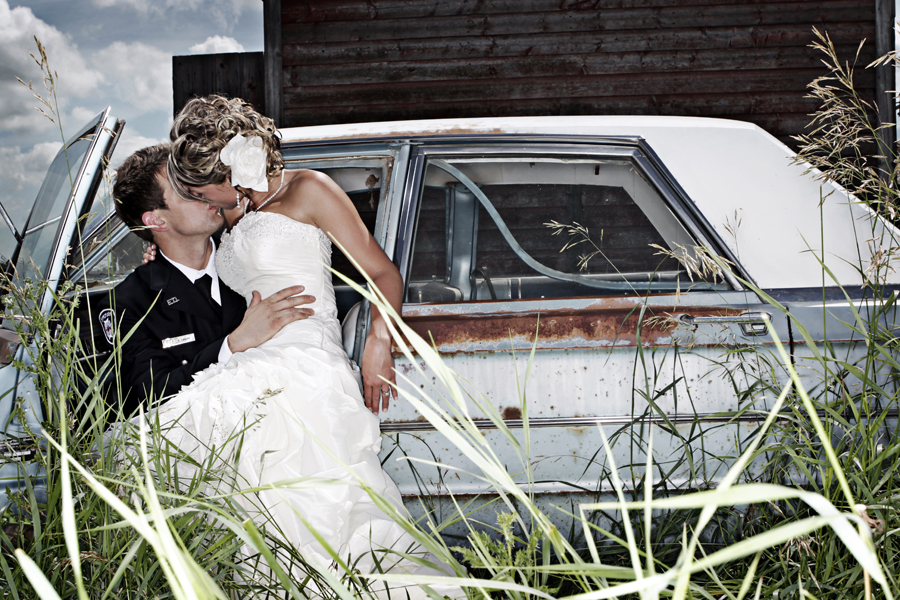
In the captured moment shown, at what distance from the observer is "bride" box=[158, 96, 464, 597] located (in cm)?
158

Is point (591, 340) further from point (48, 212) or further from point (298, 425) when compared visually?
point (48, 212)

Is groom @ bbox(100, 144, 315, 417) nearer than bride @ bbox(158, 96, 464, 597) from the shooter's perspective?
No

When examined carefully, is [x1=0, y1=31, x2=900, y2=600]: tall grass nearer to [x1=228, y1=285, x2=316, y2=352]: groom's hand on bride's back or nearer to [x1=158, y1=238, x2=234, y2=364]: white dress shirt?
[x1=228, y1=285, x2=316, y2=352]: groom's hand on bride's back

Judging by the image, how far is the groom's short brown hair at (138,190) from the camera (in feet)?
6.63

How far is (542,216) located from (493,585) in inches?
61.2

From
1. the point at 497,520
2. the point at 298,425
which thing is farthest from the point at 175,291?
the point at 497,520

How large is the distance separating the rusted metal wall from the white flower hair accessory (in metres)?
2.89

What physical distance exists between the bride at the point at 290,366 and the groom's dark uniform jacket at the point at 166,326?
0.13 metres

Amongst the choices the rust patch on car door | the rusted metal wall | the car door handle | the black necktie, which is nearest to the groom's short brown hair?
the black necktie

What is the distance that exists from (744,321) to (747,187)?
0.52 meters

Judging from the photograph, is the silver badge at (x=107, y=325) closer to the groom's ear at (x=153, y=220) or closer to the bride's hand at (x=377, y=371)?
the groom's ear at (x=153, y=220)

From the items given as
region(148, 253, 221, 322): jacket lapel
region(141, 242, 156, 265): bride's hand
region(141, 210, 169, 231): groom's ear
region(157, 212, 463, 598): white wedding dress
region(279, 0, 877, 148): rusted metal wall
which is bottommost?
region(157, 212, 463, 598): white wedding dress

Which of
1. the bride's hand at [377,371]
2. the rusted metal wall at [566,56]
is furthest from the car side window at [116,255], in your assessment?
the rusted metal wall at [566,56]

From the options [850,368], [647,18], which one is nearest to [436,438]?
[850,368]
